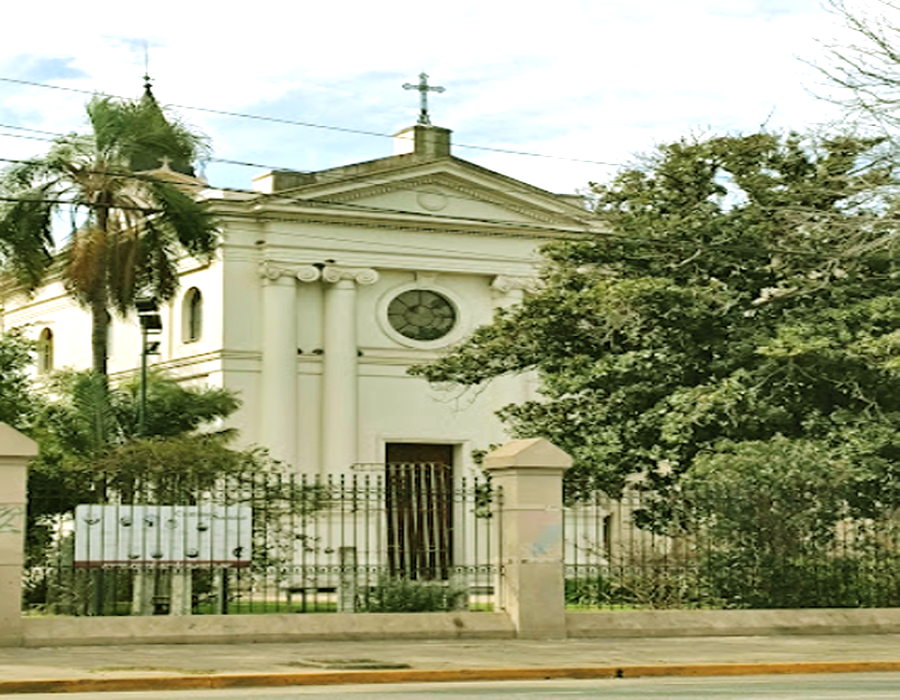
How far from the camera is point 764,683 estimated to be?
656 inches

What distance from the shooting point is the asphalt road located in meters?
14.6

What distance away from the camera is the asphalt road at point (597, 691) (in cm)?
1462

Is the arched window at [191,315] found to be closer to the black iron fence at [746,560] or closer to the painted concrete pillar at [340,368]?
the painted concrete pillar at [340,368]

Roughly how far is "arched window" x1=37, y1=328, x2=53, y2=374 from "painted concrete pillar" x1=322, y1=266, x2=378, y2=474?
11144mm

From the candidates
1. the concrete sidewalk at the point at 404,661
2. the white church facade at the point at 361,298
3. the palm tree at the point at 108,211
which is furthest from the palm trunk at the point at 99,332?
the concrete sidewalk at the point at 404,661

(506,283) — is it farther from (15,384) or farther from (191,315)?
(15,384)

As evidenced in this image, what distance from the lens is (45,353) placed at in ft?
161

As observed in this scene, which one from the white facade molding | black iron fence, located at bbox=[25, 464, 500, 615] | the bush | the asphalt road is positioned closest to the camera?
the asphalt road

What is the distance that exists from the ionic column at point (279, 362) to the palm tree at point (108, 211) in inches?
369

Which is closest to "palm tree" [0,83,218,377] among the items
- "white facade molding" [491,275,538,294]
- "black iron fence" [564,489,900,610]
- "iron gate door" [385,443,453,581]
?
"iron gate door" [385,443,453,581]

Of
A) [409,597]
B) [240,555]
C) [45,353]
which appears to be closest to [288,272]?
[45,353]

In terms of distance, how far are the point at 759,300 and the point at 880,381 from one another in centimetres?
291

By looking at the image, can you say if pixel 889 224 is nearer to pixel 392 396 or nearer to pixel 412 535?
pixel 412 535

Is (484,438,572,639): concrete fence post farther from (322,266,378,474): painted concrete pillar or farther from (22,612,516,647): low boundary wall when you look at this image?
(322,266,378,474): painted concrete pillar
